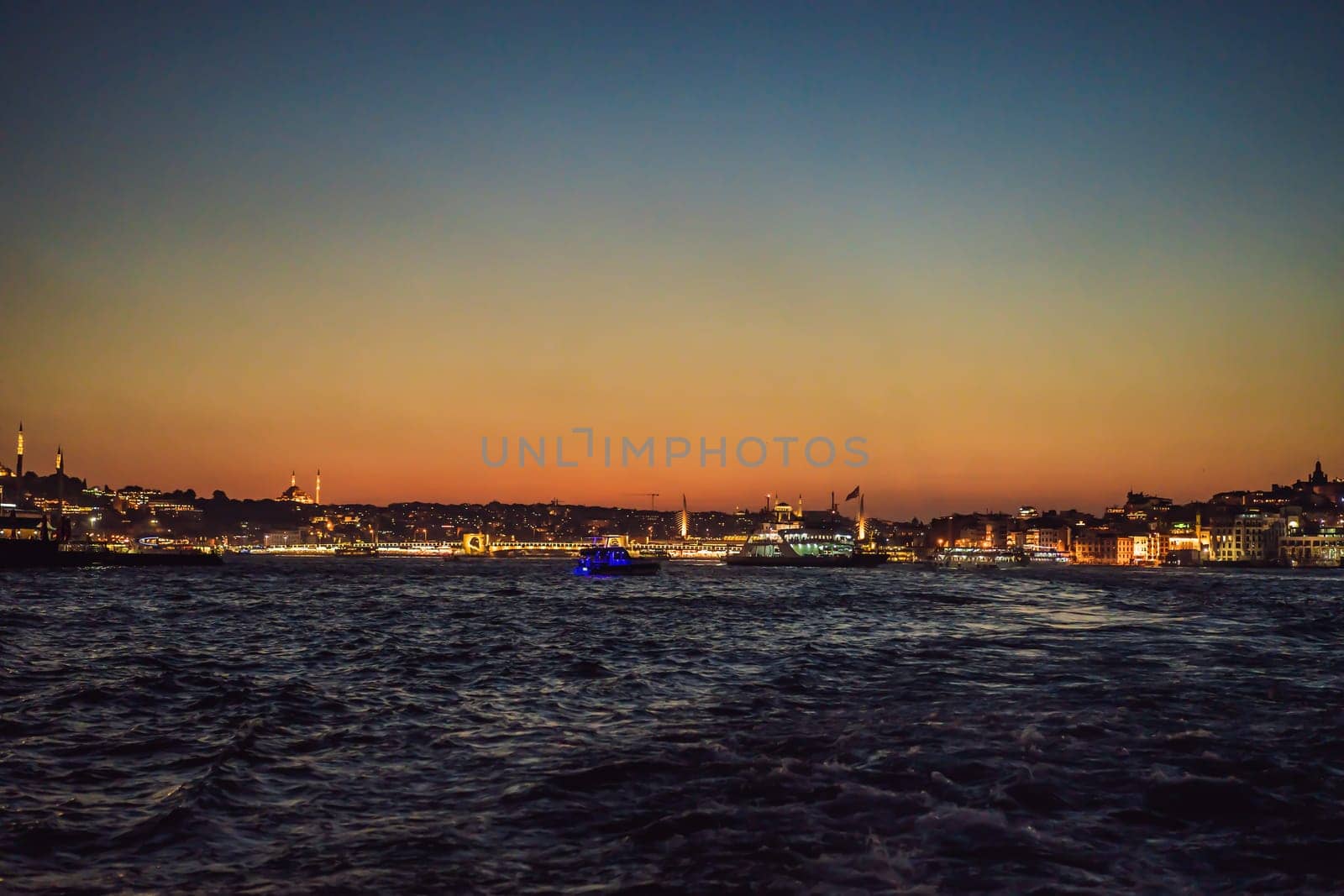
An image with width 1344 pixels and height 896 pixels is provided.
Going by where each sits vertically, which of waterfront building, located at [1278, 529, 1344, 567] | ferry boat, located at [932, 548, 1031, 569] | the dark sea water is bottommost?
ferry boat, located at [932, 548, 1031, 569]

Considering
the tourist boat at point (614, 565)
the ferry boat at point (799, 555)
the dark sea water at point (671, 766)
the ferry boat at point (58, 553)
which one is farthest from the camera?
the ferry boat at point (799, 555)

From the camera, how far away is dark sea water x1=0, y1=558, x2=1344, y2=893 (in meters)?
8.53

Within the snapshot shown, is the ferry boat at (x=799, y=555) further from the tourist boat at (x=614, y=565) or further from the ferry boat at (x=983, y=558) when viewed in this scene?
the tourist boat at (x=614, y=565)

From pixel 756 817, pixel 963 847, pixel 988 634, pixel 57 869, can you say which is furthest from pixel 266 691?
pixel 988 634

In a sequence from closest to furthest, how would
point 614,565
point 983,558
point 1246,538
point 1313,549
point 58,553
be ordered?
point 58,553
point 614,565
point 1313,549
point 1246,538
point 983,558

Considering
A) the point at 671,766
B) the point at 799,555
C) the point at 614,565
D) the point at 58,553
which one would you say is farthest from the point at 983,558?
the point at 671,766

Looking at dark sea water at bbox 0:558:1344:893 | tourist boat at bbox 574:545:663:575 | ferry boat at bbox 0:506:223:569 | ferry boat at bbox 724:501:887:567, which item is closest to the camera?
dark sea water at bbox 0:558:1344:893

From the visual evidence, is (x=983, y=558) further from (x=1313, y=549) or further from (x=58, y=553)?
(x=58, y=553)

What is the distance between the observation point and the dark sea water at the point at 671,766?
28.0 ft

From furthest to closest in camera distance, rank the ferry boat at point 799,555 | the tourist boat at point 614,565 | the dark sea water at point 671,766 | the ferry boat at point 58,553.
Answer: the ferry boat at point 799,555
the tourist boat at point 614,565
the ferry boat at point 58,553
the dark sea water at point 671,766

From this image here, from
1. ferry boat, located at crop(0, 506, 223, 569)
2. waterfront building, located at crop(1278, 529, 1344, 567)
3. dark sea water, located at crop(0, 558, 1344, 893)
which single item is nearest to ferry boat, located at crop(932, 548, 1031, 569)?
waterfront building, located at crop(1278, 529, 1344, 567)

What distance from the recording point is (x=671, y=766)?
1268 centimetres

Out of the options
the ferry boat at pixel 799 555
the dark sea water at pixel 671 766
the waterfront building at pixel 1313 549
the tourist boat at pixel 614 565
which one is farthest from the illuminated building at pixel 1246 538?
the dark sea water at pixel 671 766

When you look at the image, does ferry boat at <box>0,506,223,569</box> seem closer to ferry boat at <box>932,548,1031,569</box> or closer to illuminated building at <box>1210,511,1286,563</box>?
ferry boat at <box>932,548,1031,569</box>
